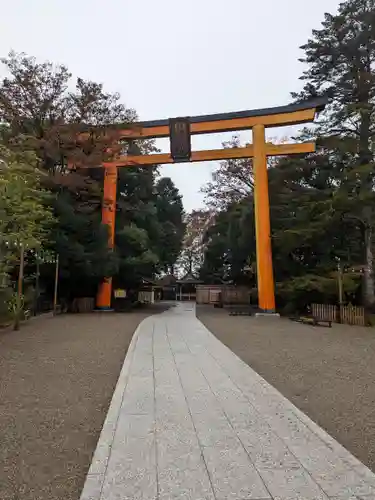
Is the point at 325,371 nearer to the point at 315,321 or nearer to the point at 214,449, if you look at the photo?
the point at 214,449

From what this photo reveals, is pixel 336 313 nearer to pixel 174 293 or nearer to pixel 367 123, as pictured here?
pixel 367 123

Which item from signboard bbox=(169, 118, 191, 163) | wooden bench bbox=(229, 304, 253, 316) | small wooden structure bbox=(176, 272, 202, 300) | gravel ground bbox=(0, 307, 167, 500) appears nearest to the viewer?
gravel ground bbox=(0, 307, 167, 500)

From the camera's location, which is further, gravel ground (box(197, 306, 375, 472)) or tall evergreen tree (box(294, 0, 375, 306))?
tall evergreen tree (box(294, 0, 375, 306))

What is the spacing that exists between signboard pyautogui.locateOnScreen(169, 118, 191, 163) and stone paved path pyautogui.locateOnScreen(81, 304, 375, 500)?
1314 cm

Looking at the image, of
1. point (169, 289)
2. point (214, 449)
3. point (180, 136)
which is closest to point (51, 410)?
point (214, 449)

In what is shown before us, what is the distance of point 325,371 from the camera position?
5.42 m

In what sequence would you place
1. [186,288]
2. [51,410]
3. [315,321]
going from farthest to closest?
[186,288] < [315,321] < [51,410]

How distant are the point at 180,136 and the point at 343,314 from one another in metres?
9.70

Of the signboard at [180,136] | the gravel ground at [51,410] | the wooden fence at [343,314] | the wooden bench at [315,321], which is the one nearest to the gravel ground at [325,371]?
the wooden bench at [315,321]

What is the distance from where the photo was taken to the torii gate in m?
15.6

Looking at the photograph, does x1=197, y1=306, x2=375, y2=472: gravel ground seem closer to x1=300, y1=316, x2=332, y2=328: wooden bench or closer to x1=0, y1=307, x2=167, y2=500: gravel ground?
x1=300, y1=316, x2=332, y2=328: wooden bench

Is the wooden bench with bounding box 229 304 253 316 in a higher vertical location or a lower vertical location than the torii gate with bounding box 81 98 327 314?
lower

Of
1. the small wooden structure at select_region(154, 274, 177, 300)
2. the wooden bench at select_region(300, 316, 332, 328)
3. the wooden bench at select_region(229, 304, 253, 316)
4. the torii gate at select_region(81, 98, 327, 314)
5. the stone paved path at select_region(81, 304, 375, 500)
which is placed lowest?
the stone paved path at select_region(81, 304, 375, 500)

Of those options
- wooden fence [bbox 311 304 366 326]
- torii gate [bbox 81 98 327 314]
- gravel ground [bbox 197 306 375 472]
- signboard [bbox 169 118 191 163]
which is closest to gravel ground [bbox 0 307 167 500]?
gravel ground [bbox 197 306 375 472]
